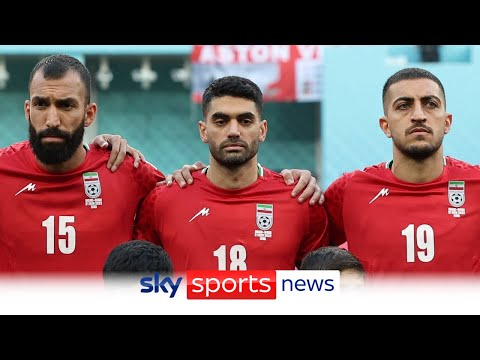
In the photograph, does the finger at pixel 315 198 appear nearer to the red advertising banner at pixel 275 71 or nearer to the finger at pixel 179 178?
the finger at pixel 179 178

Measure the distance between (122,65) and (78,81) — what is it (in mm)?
2387

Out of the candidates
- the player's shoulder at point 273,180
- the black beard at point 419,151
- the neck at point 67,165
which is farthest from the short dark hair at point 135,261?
the black beard at point 419,151

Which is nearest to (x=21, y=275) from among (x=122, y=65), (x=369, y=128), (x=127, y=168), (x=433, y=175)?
(x=127, y=168)

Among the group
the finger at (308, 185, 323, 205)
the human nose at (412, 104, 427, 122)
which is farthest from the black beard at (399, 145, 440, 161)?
the finger at (308, 185, 323, 205)

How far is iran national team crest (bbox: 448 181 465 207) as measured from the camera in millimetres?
3213

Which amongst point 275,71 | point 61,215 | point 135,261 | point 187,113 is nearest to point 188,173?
point 61,215

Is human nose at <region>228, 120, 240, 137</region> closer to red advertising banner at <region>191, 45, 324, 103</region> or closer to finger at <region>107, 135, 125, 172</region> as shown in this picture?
finger at <region>107, 135, 125, 172</region>

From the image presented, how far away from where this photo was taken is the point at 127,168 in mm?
3328

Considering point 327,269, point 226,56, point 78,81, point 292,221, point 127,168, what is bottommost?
point 327,269

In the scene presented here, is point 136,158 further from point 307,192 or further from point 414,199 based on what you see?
point 414,199

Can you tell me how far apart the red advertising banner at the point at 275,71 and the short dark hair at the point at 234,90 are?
5.30 feet

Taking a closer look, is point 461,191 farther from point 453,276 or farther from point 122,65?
point 122,65

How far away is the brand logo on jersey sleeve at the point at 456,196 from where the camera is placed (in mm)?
3199

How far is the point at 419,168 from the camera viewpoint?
323cm
